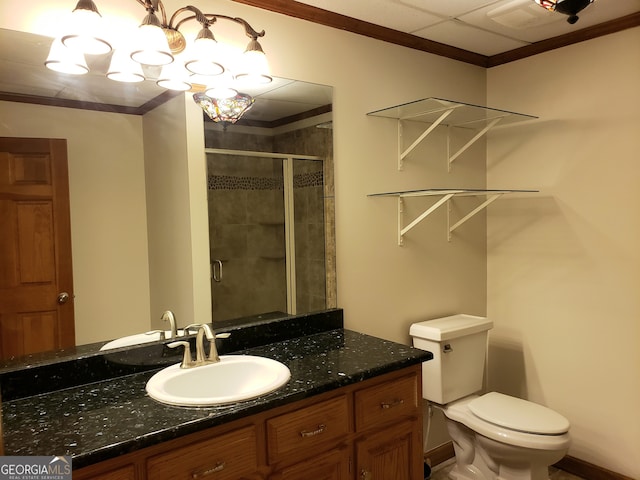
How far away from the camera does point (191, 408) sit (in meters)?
1.34

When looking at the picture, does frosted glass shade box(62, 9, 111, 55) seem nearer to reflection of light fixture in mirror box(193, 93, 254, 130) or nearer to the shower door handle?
reflection of light fixture in mirror box(193, 93, 254, 130)

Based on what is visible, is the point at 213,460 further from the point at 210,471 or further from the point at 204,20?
the point at 204,20

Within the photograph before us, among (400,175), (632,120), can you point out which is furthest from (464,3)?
(632,120)

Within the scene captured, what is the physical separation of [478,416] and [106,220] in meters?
1.77

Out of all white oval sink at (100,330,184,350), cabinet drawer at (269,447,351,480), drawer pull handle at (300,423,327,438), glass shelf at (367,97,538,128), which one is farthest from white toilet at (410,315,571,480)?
white oval sink at (100,330,184,350)

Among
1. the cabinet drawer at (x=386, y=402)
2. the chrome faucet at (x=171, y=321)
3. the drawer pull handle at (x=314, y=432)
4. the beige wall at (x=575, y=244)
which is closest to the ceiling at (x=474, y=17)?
the beige wall at (x=575, y=244)

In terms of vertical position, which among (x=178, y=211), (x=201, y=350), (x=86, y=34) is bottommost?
(x=201, y=350)

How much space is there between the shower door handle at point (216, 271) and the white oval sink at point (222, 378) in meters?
0.31

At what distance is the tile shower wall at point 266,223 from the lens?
191 centimetres

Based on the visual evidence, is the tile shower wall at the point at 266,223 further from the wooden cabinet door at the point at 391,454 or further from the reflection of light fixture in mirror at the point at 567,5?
the reflection of light fixture in mirror at the point at 567,5

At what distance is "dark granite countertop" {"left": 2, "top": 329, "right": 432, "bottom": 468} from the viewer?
1.17 m

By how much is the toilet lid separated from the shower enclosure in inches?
35.0

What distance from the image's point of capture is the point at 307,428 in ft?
4.93

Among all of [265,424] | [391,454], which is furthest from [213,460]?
[391,454]
